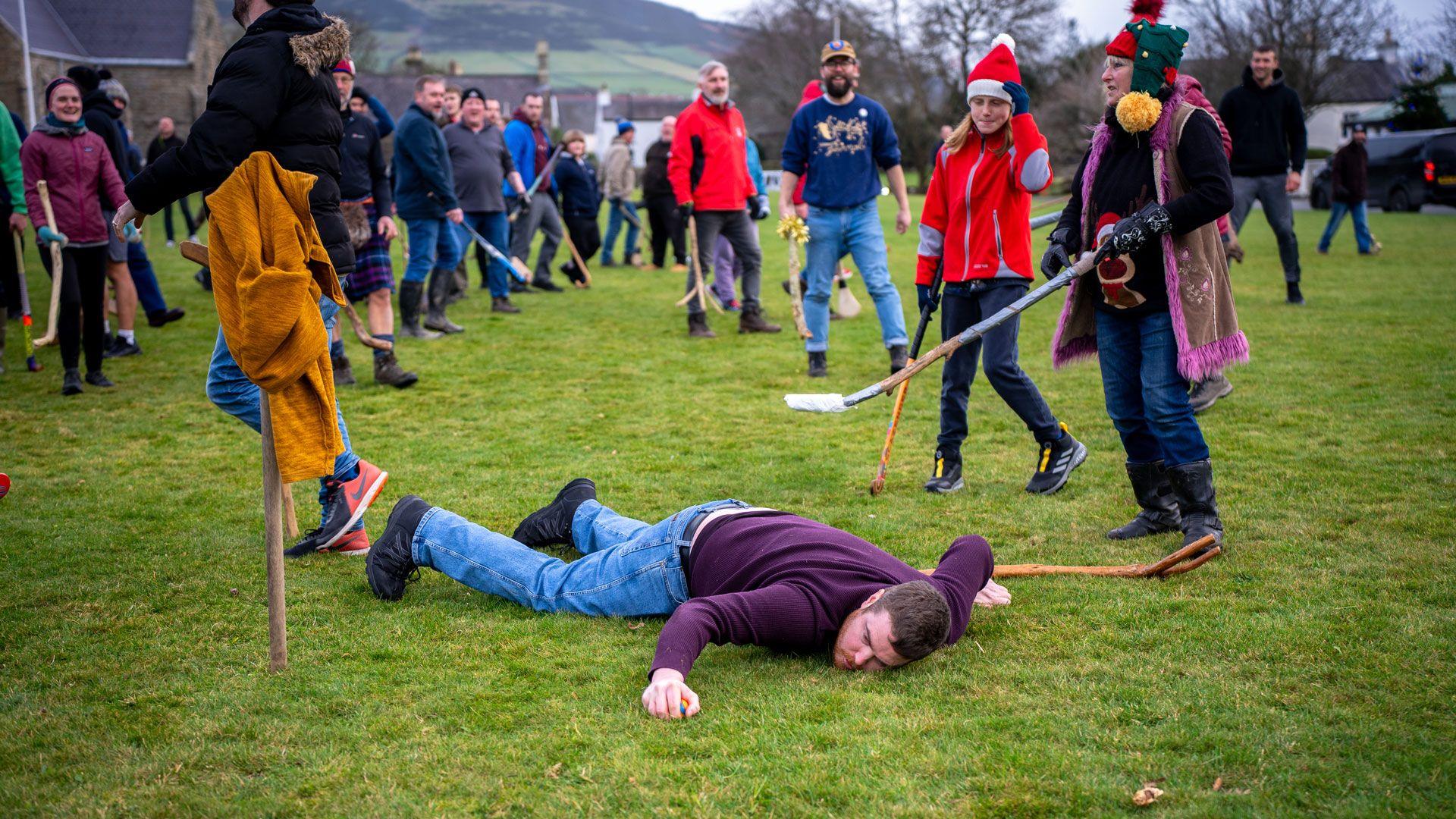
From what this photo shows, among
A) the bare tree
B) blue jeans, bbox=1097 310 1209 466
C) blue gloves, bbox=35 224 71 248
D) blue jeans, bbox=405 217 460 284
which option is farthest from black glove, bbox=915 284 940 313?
the bare tree

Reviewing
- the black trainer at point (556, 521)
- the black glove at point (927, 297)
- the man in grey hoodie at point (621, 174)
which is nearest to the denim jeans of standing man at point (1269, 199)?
the black glove at point (927, 297)

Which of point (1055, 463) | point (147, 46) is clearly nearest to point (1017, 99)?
point (1055, 463)

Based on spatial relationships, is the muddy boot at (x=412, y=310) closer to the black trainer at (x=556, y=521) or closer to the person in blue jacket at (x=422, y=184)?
the person in blue jacket at (x=422, y=184)

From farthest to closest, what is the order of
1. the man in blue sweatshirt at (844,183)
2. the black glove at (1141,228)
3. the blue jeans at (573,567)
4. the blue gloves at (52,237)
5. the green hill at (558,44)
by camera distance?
the green hill at (558,44) < the man in blue sweatshirt at (844,183) < the blue gloves at (52,237) < the black glove at (1141,228) < the blue jeans at (573,567)

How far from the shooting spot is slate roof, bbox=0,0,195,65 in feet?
162

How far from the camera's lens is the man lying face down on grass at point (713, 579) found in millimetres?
3449

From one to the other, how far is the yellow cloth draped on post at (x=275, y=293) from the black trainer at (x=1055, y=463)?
139 inches

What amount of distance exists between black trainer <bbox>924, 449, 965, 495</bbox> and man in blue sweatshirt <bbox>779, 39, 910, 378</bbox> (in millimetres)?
2293

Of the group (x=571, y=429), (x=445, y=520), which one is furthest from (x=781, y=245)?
(x=445, y=520)

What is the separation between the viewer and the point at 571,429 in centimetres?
727

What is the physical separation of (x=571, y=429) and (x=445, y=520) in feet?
9.74

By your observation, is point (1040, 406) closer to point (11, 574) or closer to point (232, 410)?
point (232, 410)

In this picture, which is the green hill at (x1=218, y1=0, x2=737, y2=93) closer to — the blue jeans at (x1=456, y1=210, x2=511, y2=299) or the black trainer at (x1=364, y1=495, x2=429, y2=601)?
the blue jeans at (x1=456, y1=210, x2=511, y2=299)

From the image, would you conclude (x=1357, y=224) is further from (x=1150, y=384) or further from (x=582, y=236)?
(x=1150, y=384)
